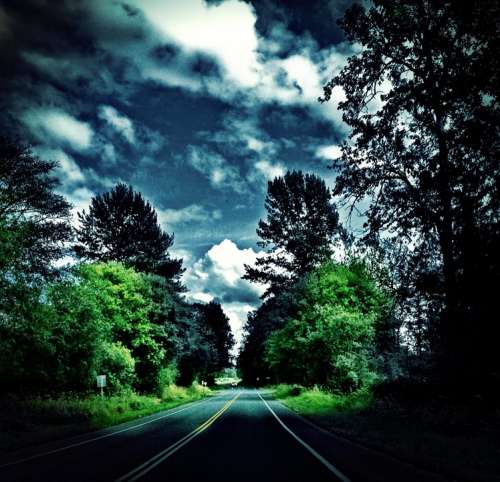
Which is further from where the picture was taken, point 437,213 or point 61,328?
point 61,328

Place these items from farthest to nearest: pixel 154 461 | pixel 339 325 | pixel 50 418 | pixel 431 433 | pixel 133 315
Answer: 1. pixel 133 315
2. pixel 339 325
3. pixel 50 418
4. pixel 431 433
5. pixel 154 461

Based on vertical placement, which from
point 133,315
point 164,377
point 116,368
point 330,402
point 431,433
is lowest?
point 330,402

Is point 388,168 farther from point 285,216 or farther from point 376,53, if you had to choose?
point 285,216

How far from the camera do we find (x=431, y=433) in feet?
44.9

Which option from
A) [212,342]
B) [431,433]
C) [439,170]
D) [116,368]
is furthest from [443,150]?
[212,342]

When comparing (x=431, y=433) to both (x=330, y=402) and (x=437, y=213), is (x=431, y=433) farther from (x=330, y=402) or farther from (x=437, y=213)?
(x=330, y=402)

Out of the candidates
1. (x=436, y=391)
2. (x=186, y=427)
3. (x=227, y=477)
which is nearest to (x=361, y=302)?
(x=436, y=391)

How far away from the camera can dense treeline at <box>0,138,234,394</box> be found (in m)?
19.5

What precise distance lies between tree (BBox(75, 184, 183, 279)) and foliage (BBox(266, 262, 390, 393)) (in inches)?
699

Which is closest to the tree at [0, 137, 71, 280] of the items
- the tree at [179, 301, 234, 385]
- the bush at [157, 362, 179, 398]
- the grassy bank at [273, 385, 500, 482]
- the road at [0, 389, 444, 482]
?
the road at [0, 389, 444, 482]

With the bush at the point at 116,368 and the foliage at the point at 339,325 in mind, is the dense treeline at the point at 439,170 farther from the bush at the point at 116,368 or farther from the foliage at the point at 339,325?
the bush at the point at 116,368

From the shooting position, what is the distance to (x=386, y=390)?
22.3 metres

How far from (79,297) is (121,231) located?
25.5 meters

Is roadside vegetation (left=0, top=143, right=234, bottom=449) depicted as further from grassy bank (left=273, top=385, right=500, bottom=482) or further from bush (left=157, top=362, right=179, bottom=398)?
grassy bank (left=273, top=385, right=500, bottom=482)
